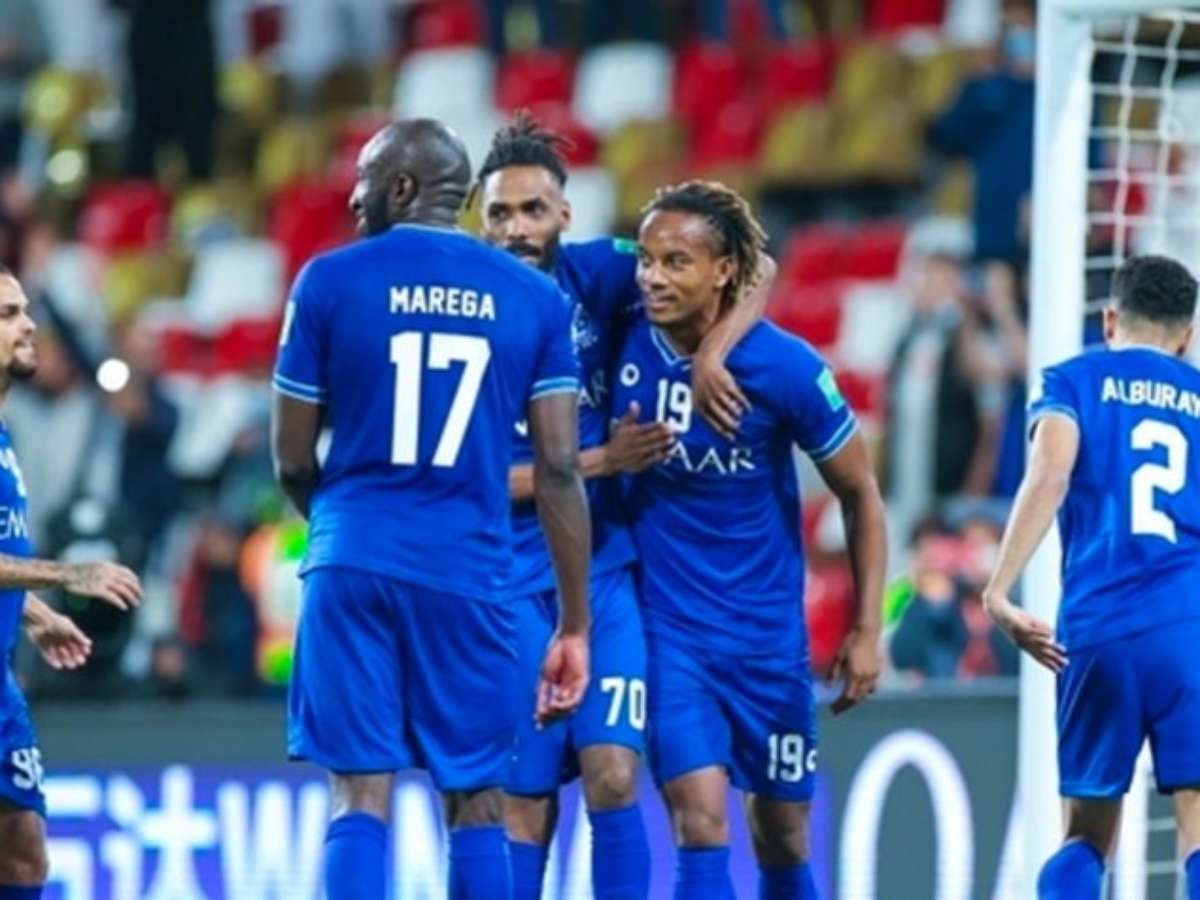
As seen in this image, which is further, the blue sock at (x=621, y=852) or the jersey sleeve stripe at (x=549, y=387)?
the blue sock at (x=621, y=852)

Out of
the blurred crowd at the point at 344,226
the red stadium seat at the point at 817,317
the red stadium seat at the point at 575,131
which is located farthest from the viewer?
the red stadium seat at the point at 575,131

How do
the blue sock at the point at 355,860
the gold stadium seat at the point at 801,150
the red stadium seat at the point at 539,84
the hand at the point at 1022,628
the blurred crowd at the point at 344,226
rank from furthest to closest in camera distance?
the red stadium seat at the point at 539,84 < the gold stadium seat at the point at 801,150 < the blurred crowd at the point at 344,226 < the hand at the point at 1022,628 < the blue sock at the point at 355,860

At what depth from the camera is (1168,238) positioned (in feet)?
41.4

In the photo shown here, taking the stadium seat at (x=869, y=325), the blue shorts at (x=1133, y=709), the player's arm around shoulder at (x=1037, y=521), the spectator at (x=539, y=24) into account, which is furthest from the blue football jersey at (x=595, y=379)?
the spectator at (x=539, y=24)

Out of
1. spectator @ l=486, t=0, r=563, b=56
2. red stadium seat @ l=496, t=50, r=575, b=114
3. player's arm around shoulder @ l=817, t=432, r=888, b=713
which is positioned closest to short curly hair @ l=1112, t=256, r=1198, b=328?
player's arm around shoulder @ l=817, t=432, r=888, b=713

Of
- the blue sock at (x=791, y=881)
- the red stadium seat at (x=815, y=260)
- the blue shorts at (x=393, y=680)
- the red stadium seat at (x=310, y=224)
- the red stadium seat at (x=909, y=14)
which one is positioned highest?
the red stadium seat at (x=909, y=14)

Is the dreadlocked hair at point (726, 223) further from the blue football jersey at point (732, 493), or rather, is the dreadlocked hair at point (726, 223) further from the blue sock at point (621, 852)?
the blue sock at point (621, 852)

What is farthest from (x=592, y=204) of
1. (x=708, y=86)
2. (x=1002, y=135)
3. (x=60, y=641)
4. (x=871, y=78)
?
(x=60, y=641)

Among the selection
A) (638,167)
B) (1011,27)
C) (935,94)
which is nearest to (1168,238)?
(1011,27)

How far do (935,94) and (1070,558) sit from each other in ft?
24.5

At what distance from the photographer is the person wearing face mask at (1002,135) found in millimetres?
13273

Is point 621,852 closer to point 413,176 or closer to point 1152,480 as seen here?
point 1152,480

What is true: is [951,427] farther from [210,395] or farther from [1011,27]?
[210,395]

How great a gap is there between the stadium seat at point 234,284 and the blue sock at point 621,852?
8.92 m
